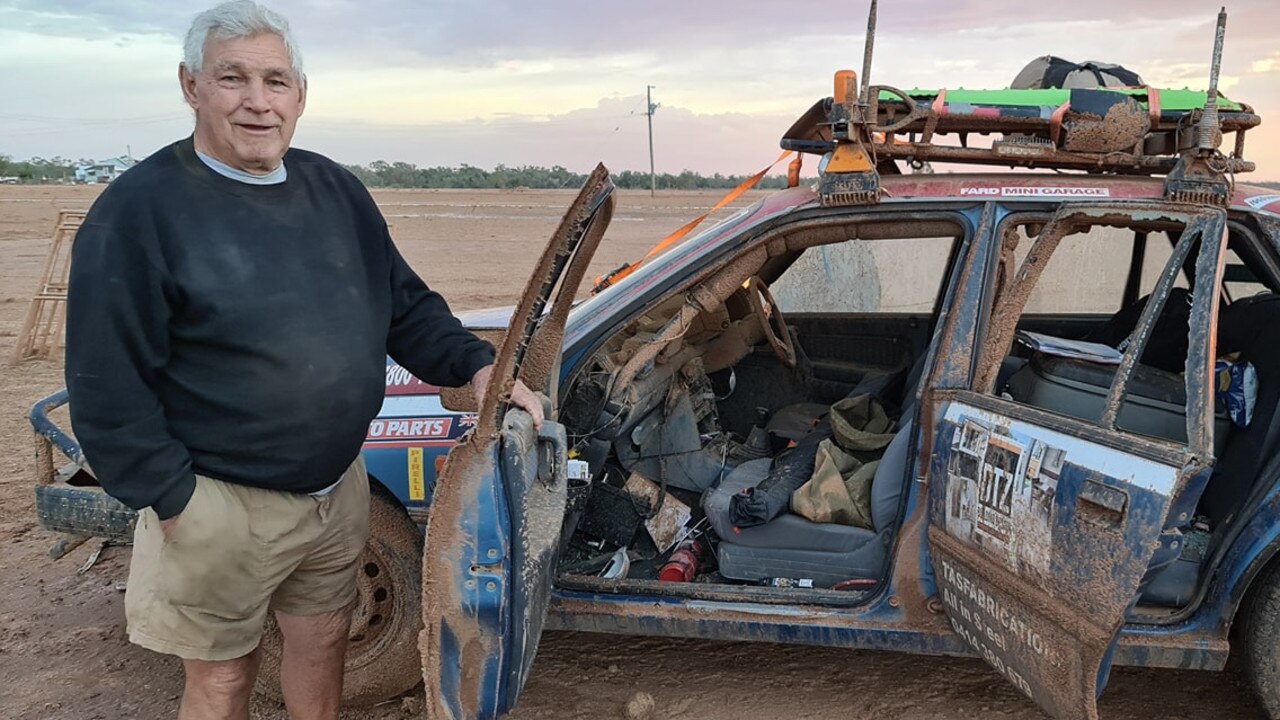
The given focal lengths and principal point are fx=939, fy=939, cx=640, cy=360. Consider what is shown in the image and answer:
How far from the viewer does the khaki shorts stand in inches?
79.7

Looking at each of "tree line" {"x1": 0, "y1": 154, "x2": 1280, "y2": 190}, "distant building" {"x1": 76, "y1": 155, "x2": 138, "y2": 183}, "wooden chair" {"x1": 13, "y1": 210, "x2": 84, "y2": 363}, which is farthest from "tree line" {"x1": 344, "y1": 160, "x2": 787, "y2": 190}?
"wooden chair" {"x1": 13, "y1": 210, "x2": 84, "y2": 363}

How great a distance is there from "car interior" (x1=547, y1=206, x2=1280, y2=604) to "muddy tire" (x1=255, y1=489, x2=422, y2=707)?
498 millimetres

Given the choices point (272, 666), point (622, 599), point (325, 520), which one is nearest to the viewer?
point (325, 520)

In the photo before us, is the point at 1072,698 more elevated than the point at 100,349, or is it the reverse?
the point at 100,349

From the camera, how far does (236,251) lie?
1940 millimetres

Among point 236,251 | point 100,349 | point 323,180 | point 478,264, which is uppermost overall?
point 323,180

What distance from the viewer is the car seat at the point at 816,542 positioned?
2770mm

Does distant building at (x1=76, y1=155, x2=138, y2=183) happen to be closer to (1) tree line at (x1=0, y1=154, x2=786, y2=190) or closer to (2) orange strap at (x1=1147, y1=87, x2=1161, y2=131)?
(1) tree line at (x1=0, y1=154, x2=786, y2=190)

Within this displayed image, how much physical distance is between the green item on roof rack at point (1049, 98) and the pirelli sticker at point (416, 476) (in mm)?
1781

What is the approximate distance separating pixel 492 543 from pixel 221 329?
75 centimetres

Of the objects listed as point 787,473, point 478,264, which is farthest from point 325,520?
point 478,264

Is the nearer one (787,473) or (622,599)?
(622,599)

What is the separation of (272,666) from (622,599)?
1177 mm

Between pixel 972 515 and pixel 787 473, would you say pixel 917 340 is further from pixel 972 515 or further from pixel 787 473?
pixel 972 515
